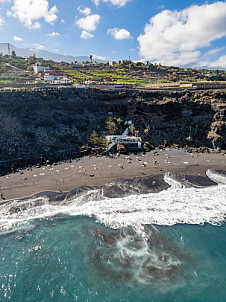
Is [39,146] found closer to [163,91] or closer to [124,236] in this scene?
[124,236]

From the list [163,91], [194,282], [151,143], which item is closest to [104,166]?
[151,143]

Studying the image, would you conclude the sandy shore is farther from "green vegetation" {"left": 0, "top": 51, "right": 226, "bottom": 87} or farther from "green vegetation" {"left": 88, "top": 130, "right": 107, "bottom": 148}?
"green vegetation" {"left": 0, "top": 51, "right": 226, "bottom": 87}

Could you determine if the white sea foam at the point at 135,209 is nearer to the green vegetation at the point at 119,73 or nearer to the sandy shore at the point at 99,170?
the sandy shore at the point at 99,170

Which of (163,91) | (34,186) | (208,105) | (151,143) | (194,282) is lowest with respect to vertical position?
(194,282)

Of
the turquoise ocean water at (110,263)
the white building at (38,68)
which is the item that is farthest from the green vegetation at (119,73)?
the turquoise ocean water at (110,263)

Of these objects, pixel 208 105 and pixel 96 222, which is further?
pixel 208 105

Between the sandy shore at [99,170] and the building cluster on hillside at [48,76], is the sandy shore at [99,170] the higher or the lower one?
the lower one

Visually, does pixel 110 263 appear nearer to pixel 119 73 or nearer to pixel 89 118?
pixel 89 118
